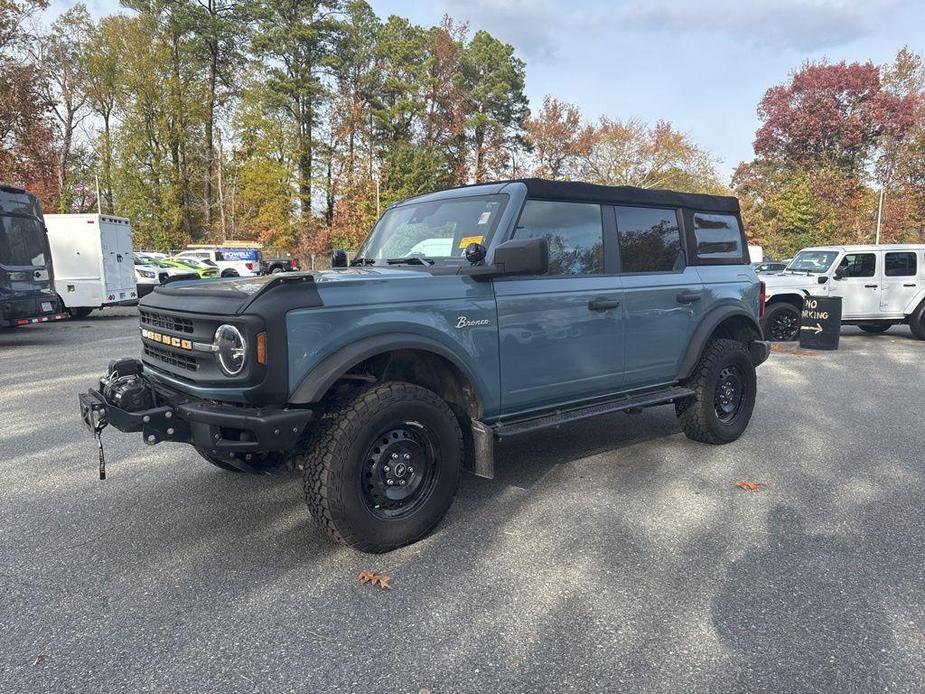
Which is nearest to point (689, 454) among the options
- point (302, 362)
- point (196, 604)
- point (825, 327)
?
point (302, 362)

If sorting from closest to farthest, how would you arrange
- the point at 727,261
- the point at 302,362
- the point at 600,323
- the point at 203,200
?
1. the point at 302,362
2. the point at 600,323
3. the point at 727,261
4. the point at 203,200

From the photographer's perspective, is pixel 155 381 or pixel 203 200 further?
pixel 203 200

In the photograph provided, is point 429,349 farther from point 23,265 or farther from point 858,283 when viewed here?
point 858,283

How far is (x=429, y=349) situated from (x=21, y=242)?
10.5 metres

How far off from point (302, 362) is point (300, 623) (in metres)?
1.16

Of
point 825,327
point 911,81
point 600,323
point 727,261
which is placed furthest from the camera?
point 911,81

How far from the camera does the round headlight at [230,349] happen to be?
2.90 m

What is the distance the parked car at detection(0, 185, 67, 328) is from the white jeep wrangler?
1330cm

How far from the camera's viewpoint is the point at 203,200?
43.8 meters

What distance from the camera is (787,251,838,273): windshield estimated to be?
479 inches

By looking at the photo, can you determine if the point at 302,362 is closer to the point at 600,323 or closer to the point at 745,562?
the point at 600,323

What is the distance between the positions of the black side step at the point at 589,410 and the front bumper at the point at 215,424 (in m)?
1.25

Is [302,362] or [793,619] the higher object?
[302,362]

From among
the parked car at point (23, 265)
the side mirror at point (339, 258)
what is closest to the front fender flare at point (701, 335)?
the side mirror at point (339, 258)
